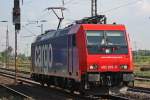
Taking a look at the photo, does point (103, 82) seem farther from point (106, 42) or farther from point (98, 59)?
point (106, 42)

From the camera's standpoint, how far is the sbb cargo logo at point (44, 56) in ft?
90.9

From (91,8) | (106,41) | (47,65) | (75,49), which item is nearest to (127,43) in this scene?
(106,41)

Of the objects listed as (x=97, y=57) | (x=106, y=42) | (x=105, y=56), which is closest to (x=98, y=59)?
(x=97, y=57)

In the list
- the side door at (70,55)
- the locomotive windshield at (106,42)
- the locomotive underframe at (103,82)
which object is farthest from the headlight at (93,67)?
the side door at (70,55)

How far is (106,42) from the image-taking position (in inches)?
855

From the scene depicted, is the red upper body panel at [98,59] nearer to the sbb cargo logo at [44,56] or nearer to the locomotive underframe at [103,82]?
the locomotive underframe at [103,82]

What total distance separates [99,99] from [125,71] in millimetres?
1668

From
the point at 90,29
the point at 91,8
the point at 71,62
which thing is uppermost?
the point at 91,8

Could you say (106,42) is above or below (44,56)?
above

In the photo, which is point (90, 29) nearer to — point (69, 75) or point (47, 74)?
point (69, 75)

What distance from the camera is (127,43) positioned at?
21922 millimetres

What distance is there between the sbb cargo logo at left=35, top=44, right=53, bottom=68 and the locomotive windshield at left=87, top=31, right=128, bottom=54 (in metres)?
5.83

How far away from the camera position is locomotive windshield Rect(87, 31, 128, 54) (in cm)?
2142

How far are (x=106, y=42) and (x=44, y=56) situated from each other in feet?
27.3
